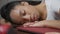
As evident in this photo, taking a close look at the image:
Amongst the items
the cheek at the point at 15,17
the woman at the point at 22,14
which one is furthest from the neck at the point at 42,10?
the cheek at the point at 15,17

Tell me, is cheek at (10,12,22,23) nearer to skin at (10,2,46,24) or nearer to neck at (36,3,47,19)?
skin at (10,2,46,24)

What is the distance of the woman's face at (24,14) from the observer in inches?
26.2

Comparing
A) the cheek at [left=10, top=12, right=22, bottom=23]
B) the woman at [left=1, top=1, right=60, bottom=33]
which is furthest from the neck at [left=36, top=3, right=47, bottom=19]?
the cheek at [left=10, top=12, right=22, bottom=23]

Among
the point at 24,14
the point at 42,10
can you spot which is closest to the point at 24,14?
the point at 24,14

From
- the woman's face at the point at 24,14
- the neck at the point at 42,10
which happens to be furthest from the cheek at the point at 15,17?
the neck at the point at 42,10

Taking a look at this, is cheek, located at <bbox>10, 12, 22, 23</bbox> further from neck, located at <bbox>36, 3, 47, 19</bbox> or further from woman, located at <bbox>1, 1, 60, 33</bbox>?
neck, located at <bbox>36, 3, 47, 19</bbox>

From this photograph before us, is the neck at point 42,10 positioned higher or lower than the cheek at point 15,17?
higher

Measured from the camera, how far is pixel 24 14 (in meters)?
0.68

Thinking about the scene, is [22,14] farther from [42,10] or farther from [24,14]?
[42,10]

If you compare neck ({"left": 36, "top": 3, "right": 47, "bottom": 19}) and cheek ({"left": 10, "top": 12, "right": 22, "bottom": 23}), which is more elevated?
neck ({"left": 36, "top": 3, "right": 47, "bottom": 19})

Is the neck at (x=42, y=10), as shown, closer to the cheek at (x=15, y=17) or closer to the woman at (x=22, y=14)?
the woman at (x=22, y=14)

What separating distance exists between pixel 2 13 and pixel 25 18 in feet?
0.46

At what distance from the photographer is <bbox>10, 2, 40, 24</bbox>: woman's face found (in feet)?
2.18

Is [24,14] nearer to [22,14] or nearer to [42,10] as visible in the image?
[22,14]
